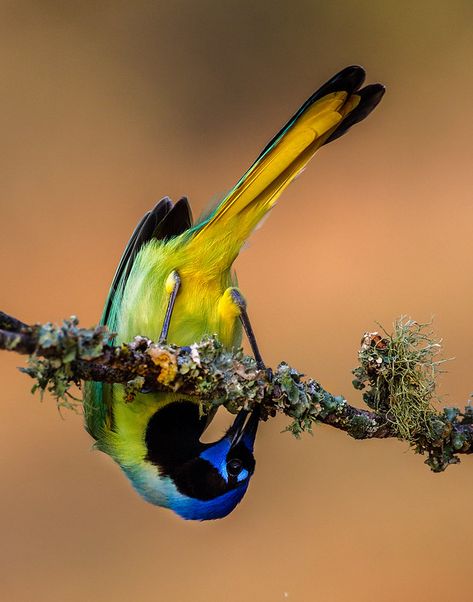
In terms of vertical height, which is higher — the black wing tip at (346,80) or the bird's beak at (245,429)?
the black wing tip at (346,80)

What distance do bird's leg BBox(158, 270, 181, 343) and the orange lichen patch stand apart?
A: 2.71 ft

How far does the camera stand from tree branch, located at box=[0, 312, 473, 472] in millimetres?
2057

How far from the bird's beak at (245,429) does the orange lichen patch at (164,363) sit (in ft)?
2.19

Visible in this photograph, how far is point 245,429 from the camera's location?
287 centimetres

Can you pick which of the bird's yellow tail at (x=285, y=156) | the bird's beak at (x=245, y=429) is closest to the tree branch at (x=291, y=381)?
the bird's beak at (x=245, y=429)

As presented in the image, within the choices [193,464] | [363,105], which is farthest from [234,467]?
[363,105]

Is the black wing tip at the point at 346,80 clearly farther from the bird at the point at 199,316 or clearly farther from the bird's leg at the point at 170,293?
the bird's leg at the point at 170,293

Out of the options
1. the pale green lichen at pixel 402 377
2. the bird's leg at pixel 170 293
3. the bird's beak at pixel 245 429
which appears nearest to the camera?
the pale green lichen at pixel 402 377

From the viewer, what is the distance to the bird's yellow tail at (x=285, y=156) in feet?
9.64

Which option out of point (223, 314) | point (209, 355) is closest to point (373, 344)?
point (209, 355)

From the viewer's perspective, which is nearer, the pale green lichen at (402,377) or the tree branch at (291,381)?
the tree branch at (291,381)

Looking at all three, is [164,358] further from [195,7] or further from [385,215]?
[195,7]

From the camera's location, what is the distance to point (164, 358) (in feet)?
7.19

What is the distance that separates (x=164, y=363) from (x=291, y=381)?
388mm
